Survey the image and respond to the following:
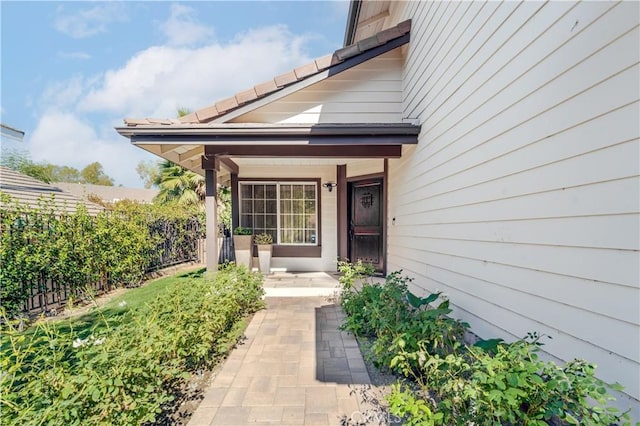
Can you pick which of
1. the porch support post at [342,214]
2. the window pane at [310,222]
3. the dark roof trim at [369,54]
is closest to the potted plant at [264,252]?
the window pane at [310,222]

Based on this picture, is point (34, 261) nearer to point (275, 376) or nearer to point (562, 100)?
point (275, 376)

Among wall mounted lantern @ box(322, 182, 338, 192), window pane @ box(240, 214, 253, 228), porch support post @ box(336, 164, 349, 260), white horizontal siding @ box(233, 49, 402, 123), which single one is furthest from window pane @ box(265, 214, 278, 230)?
white horizontal siding @ box(233, 49, 402, 123)

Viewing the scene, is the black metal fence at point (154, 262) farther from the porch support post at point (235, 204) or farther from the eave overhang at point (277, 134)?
the porch support post at point (235, 204)

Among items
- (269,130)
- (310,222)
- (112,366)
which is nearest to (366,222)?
(310,222)

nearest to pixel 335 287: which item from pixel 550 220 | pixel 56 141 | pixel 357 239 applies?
pixel 357 239

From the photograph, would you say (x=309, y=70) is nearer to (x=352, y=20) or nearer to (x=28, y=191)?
(x=352, y=20)

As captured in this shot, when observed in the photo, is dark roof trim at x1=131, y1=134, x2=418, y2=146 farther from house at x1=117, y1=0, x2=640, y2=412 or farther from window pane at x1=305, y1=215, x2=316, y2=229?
window pane at x1=305, y1=215, x2=316, y2=229

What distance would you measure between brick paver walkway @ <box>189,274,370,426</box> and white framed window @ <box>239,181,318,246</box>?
3171 millimetres

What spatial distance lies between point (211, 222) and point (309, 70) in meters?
3.08

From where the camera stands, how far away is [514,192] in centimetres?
210

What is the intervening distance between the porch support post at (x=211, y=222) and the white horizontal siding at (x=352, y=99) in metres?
1.29

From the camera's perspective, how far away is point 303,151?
15.4 ft

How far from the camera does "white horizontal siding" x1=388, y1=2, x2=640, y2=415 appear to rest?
1358 millimetres

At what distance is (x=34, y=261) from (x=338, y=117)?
5.54 m
